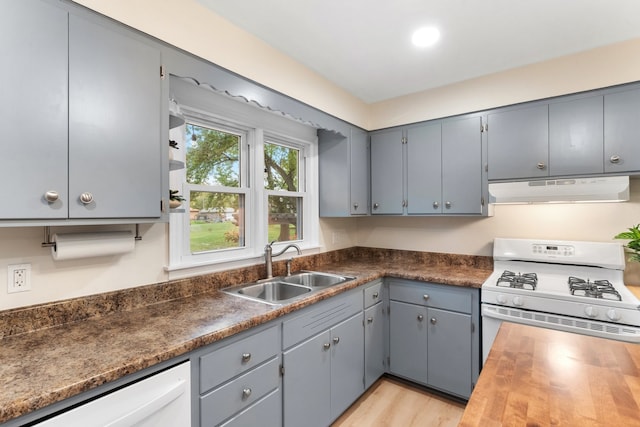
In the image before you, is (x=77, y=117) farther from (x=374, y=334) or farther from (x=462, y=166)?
(x=462, y=166)

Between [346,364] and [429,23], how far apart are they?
7.32ft

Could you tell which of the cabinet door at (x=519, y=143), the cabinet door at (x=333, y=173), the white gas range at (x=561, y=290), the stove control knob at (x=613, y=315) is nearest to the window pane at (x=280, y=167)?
the cabinet door at (x=333, y=173)

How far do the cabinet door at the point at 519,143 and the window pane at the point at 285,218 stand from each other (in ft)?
5.34

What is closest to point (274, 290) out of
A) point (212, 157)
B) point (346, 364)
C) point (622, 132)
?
point (346, 364)

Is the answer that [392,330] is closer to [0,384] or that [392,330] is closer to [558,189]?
[558,189]

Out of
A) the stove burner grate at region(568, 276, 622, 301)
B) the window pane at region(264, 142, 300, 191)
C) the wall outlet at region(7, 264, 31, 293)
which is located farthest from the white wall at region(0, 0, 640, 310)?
the window pane at region(264, 142, 300, 191)

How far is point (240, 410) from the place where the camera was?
142 cm

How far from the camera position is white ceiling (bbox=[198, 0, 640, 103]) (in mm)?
1695

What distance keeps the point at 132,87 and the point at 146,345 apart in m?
1.06

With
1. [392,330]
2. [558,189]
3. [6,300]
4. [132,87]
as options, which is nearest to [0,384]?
[6,300]

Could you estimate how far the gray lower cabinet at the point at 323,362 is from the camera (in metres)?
1.70

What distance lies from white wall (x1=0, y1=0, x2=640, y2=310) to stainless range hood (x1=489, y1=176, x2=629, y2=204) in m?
0.26

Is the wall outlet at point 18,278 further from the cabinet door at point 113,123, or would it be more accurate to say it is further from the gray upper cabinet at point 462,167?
the gray upper cabinet at point 462,167

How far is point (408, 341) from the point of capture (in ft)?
8.28
